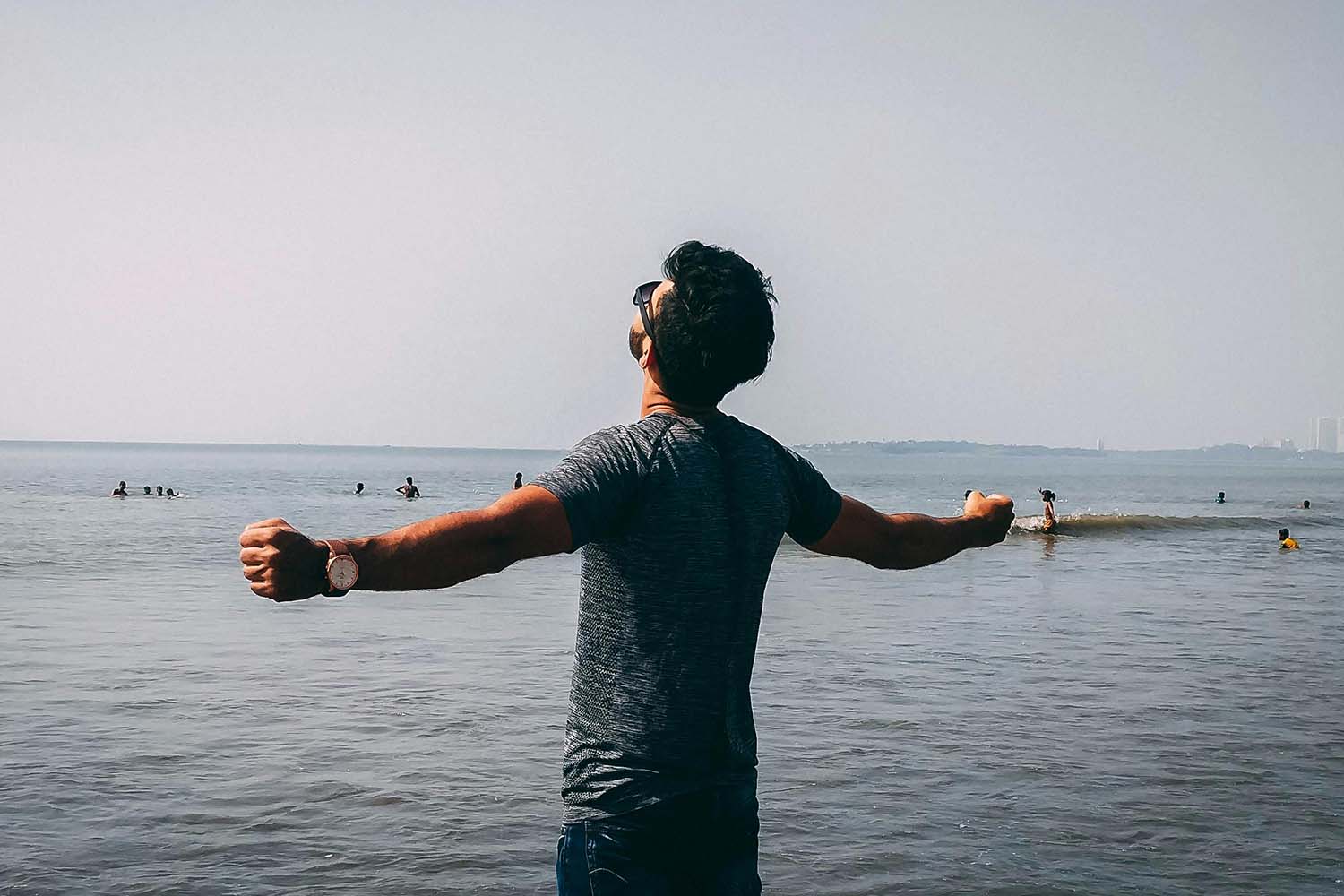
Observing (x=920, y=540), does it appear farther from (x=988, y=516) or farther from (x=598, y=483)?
(x=598, y=483)

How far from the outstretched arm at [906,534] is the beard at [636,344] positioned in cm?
65

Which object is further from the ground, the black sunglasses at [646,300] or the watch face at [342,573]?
the black sunglasses at [646,300]

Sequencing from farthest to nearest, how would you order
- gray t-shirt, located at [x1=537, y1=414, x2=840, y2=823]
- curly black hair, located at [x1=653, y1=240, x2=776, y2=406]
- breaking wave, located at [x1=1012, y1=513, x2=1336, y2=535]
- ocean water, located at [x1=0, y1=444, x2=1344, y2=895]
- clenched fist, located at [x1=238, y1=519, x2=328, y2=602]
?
breaking wave, located at [x1=1012, y1=513, x2=1336, y2=535] < ocean water, located at [x1=0, y1=444, x2=1344, y2=895] < curly black hair, located at [x1=653, y1=240, x2=776, y2=406] < gray t-shirt, located at [x1=537, y1=414, x2=840, y2=823] < clenched fist, located at [x1=238, y1=519, x2=328, y2=602]

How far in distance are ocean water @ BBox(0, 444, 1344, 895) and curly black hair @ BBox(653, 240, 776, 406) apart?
4.70 m

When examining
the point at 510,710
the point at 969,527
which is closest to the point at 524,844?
the point at 510,710

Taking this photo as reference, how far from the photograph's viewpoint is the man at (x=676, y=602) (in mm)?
2773

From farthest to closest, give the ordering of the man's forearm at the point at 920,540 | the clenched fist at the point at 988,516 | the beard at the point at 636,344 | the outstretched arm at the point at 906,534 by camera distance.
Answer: the clenched fist at the point at 988,516 → the man's forearm at the point at 920,540 → the outstretched arm at the point at 906,534 → the beard at the point at 636,344

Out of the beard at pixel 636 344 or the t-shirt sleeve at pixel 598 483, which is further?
the beard at pixel 636 344

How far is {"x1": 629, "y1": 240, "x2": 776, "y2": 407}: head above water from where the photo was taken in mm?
2879

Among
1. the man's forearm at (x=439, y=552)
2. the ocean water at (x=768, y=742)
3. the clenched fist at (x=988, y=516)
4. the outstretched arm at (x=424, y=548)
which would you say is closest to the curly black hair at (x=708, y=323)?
the outstretched arm at (x=424, y=548)

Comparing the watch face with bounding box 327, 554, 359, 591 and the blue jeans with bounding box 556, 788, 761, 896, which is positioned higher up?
the watch face with bounding box 327, 554, 359, 591

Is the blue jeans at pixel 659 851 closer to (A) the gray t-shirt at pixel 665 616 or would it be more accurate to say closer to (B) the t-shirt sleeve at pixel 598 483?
(A) the gray t-shirt at pixel 665 616

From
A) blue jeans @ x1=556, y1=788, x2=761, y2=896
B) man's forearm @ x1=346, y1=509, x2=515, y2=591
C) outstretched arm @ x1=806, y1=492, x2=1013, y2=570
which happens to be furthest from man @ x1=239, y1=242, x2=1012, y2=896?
outstretched arm @ x1=806, y1=492, x2=1013, y2=570

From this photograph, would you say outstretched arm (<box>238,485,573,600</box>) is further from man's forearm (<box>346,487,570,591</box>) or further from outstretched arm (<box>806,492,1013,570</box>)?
outstretched arm (<box>806,492,1013,570</box>)
